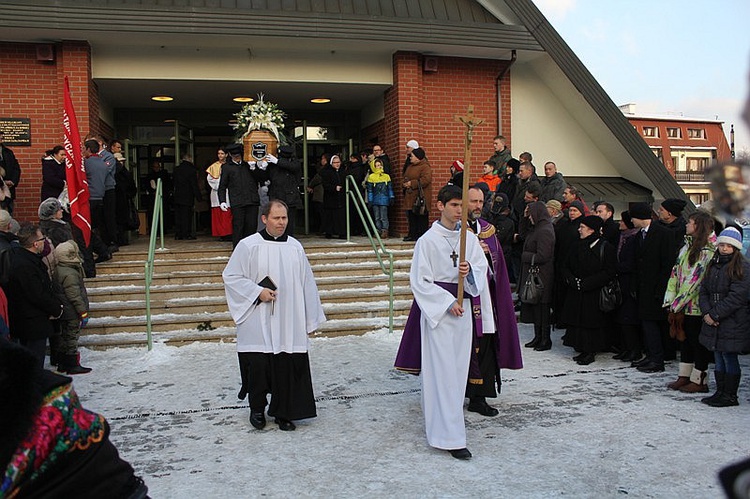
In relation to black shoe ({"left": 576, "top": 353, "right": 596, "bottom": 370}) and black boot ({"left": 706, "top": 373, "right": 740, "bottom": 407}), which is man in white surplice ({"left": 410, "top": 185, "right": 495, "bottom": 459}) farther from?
black shoe ({"left": 576, "top": 353, "right": 596, "bottom": 370})

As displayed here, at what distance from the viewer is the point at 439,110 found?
13156mm

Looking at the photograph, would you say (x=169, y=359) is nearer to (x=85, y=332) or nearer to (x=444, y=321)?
(x=85, y=332)

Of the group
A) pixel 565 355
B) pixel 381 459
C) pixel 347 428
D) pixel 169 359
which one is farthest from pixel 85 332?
pixel 565 355

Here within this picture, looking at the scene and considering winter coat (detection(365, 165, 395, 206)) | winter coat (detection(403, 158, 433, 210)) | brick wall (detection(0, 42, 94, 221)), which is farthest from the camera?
winter coat (detection(365, 165, 395, 206))

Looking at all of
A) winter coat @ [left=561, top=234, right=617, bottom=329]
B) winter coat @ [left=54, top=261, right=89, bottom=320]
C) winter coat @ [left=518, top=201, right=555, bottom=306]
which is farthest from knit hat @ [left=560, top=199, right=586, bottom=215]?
winter coat @ [left=54, top=261, right=89, bottom=320]

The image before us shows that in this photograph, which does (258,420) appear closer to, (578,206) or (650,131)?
(578,206)

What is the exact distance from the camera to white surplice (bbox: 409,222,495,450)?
4918 millimetres

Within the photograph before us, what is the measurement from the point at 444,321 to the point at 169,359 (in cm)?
414

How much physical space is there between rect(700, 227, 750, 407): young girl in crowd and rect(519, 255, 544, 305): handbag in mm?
2378

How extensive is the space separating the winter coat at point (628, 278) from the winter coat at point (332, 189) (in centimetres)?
604

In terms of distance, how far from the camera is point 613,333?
8.02m

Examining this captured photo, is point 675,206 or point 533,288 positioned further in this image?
point 533,288

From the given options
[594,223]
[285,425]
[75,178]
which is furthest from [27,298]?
[594,223]

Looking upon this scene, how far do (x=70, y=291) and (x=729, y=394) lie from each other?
6.74 meters
